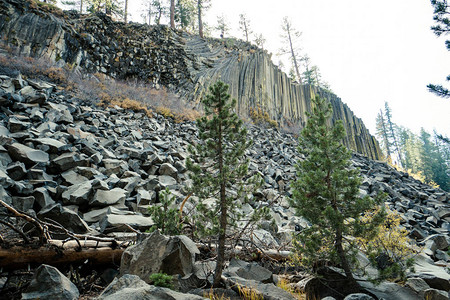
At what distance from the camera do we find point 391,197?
12.5 meters

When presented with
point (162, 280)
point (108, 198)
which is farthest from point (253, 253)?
point (108, 198)

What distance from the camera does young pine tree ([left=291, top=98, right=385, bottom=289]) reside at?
3688 millimetres

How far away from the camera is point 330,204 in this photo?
4.02m

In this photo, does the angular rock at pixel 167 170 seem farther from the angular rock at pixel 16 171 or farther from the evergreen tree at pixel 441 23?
the evergreen tree at pixel 441 23

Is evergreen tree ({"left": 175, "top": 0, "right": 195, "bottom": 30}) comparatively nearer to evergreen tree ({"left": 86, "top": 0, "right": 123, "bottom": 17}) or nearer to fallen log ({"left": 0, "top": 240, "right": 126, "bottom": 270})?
evergreen tree ({"left": 86, "top": 0, "right": 123, "bottom": 17})

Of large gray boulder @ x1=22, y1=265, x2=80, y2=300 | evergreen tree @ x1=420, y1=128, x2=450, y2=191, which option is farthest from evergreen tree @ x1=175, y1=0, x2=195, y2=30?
evergreen tree @ x1=420, y1=128, x2=450, y2=191

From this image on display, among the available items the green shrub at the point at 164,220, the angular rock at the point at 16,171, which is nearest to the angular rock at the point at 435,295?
the green shrub at the point at 164,220

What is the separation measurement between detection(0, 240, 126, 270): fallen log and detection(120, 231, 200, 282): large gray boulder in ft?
1.51

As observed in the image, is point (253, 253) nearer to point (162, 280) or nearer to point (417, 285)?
point (162, 280)

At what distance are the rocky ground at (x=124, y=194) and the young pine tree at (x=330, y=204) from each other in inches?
24.3

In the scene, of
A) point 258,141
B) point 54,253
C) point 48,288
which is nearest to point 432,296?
point 48,288

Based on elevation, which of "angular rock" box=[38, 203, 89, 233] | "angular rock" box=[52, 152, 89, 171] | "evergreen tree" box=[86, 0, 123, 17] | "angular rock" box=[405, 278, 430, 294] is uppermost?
"evergreen tree" box=[86, 0, 123, 17]

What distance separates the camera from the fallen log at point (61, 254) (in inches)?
113

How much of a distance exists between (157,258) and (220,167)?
1.68m
